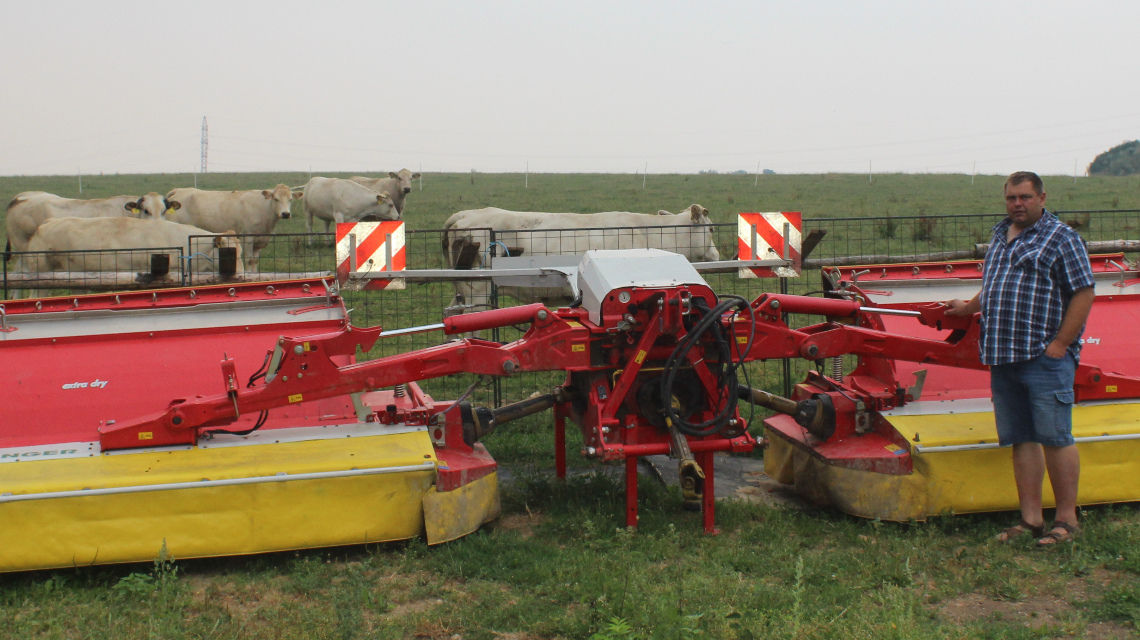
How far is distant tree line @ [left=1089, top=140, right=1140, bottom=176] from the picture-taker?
88250mm

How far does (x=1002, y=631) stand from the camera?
4176mm

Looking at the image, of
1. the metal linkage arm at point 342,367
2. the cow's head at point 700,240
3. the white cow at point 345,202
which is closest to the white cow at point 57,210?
the white cow at point 345,202

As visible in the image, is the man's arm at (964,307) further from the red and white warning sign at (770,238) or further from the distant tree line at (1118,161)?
the distant tree line at (1118,161)

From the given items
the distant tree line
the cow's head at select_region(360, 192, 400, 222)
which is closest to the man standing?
the cow's head at select_region(360, 192, 400, 222)

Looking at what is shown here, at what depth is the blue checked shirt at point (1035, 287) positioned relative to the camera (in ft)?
16.6

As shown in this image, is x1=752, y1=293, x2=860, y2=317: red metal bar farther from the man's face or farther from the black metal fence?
the black metal fence

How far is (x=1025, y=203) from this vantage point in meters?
5.15

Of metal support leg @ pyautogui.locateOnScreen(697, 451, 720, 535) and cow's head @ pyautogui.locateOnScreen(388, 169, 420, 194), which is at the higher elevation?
cow's head @ pyautogui.locateOnScreen(388, 169, 420, 194)

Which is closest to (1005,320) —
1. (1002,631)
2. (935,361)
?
(935,361)

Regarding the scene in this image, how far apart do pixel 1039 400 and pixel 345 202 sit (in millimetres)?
19585

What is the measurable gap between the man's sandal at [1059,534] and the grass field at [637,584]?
61mm

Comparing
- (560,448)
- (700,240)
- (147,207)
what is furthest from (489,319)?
(147,207)

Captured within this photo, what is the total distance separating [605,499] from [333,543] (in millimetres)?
1658

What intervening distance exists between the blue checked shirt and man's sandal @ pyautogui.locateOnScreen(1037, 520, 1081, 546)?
0.89 m
